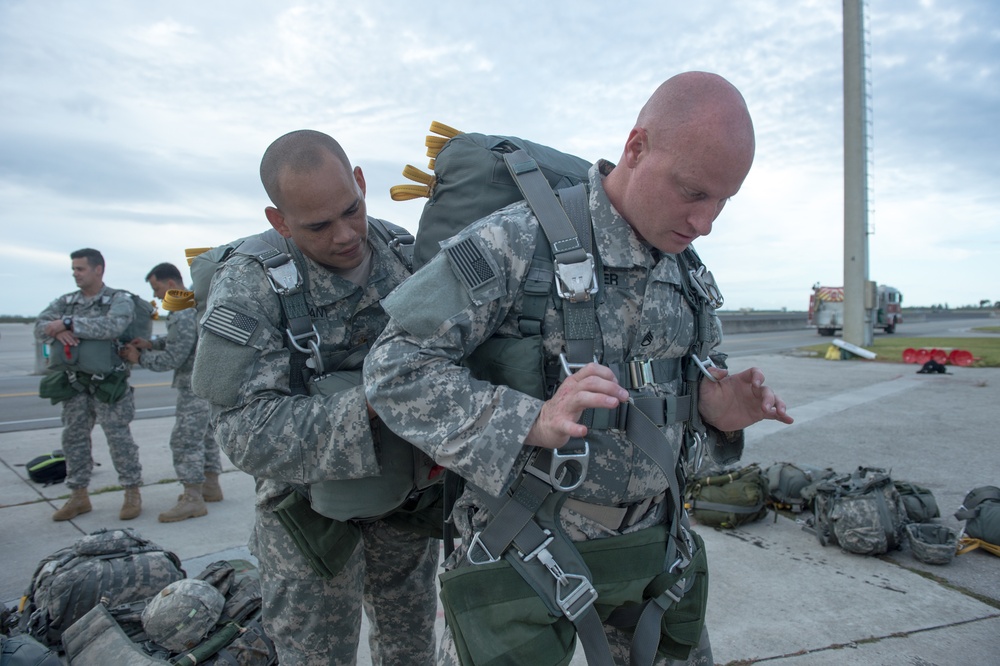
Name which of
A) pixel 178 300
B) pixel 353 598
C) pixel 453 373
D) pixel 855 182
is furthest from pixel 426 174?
pixel 855 182

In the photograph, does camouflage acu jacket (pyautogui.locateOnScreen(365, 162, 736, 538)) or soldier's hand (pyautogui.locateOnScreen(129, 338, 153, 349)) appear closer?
camouflage acu jacket (pyautogui.locateOnScreen(365, 162, 736, 538))

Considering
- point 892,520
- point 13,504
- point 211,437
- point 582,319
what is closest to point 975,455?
point 892,520

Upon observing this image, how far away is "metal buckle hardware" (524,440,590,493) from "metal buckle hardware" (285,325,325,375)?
0.79 metres

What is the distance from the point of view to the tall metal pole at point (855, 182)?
16703 mm

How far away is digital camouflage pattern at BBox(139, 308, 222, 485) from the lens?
5.24 metres

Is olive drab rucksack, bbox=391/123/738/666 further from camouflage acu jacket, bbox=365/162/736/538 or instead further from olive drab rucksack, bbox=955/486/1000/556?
olive drab rucksack, bbox=955/486/1000/556

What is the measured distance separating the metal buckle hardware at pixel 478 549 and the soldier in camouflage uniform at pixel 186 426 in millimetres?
4075

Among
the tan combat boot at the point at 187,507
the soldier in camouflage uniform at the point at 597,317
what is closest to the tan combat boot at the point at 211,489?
the tan combat boot at the point at 187,507

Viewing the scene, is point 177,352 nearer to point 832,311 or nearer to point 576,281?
point 576,281

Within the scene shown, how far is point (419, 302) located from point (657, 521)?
879 mm

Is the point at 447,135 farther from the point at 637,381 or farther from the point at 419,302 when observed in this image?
the point at 637,381

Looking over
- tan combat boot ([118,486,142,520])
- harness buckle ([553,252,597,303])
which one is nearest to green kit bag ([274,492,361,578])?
harness buckle ([553,252,597,303])

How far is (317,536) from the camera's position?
2.07m

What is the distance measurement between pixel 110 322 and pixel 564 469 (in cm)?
522
